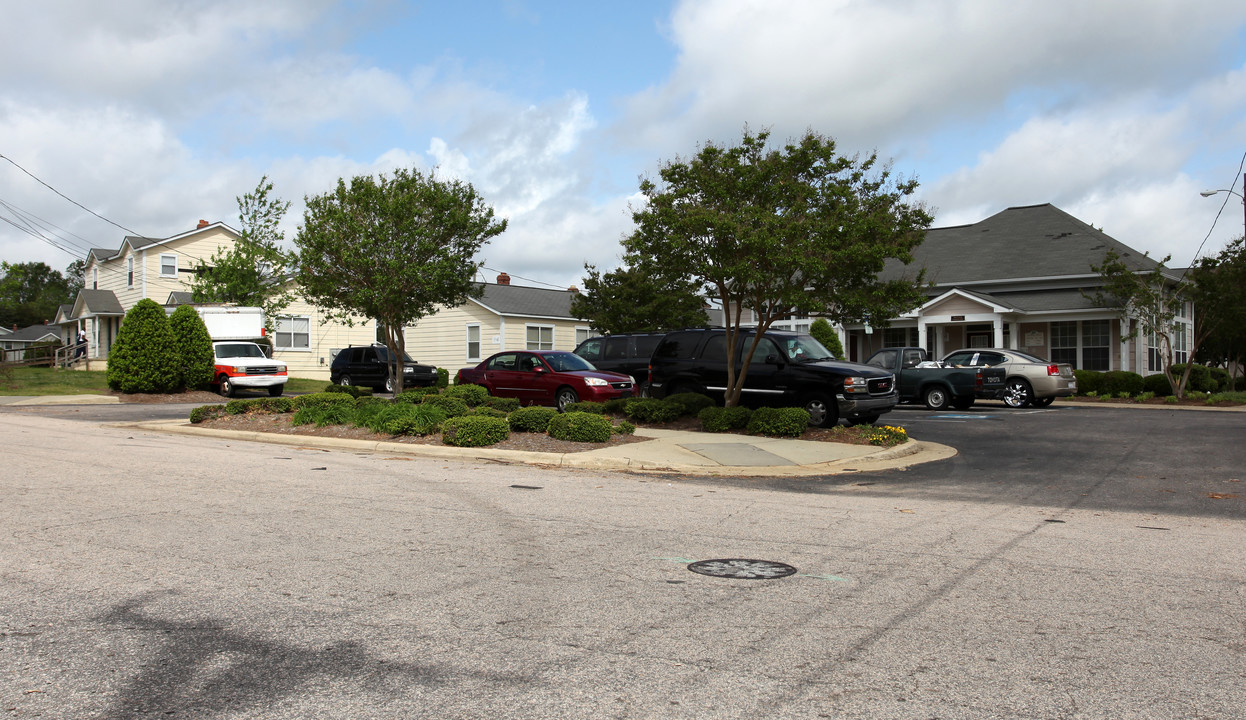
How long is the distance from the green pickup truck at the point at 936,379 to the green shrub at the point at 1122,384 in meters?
5.57

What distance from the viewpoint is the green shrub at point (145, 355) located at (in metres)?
26.4

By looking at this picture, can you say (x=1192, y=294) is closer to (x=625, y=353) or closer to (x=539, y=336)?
(x=625, y=353)

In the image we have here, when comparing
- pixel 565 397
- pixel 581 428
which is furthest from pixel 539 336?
pixel 581 428

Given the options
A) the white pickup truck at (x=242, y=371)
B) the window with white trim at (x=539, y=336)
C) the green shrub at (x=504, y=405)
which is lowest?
the green shrub at (x=504, y=405)

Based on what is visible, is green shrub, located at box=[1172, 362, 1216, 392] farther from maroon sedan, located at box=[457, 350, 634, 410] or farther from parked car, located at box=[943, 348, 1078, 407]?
maroon sedan, located at box=[457, 350, 634, 410]

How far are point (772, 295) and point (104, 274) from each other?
41.1 m

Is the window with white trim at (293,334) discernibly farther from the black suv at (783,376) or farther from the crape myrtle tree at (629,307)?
the black suv at (783,376)

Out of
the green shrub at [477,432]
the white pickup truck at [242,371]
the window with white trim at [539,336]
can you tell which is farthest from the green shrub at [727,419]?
the window with white trim at [539,336]

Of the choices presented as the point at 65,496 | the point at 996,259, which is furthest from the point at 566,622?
the point at 996,259

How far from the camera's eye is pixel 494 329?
35.8m

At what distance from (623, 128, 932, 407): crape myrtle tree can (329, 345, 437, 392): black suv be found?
1605cm

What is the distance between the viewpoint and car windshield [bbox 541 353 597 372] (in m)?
19.7

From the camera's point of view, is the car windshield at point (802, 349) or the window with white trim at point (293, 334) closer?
the car windshield at point (802, 349)

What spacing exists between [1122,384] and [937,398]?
7.44 metres
